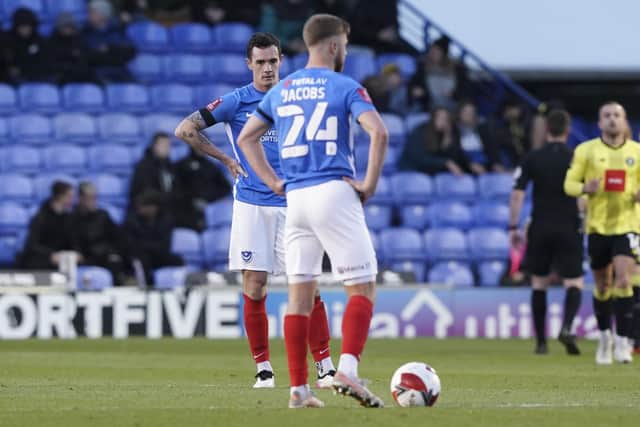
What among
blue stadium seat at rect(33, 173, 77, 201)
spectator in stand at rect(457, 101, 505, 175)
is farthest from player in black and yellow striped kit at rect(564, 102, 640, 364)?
blue stadium seat at rect(33, 173, 77, 201)

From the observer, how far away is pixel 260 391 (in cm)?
922

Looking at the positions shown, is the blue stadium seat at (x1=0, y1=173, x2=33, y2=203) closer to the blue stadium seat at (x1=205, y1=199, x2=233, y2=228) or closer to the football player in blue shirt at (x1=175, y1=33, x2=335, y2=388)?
the blue stadium seat at (x1=205, y1=199, x2=233, y2=228)

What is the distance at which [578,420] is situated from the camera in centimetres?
732

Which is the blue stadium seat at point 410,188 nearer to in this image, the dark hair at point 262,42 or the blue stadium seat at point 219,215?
the blue stadium seat at point 219,215

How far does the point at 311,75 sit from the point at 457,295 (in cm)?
1039

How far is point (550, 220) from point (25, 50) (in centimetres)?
970

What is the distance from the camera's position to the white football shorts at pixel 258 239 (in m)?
9.87

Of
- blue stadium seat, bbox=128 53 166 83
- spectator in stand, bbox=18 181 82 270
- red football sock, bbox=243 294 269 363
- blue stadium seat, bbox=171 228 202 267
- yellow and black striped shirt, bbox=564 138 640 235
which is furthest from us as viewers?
blue stadium seat, bbox=128 53 166 83

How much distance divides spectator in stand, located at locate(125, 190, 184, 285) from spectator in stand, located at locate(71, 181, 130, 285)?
28 cm

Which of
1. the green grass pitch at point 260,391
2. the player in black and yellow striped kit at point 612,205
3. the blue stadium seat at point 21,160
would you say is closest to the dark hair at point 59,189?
the blue stadium seat at point 21,160

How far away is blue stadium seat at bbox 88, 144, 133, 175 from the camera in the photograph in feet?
66.0

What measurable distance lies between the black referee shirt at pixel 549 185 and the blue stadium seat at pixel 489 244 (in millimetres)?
5065

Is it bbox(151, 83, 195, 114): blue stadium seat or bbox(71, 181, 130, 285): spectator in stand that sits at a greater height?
bbox(151, 83, 195, 114): blue stadium seat

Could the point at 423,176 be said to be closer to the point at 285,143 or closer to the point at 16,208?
the point at 16,208
